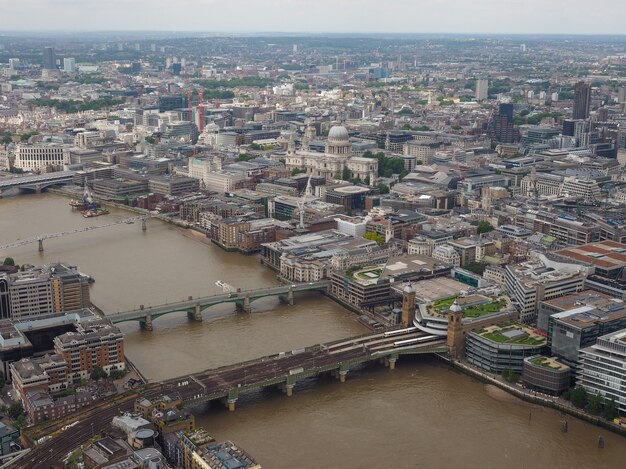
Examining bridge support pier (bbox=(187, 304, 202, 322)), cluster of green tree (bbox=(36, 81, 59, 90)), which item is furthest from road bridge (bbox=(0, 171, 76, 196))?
cluster of green tree (bbox=(36, 81, 59, 90))


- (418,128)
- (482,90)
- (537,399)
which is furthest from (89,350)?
(482,90)

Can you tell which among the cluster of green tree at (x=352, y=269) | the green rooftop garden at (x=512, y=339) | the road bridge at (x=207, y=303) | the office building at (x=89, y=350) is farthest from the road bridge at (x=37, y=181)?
the green rooftop garden at (x=512, y=339)

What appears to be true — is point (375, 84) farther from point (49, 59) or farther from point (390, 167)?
point (390, 167)

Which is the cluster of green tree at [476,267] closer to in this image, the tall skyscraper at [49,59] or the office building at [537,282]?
the office building at [537,282]

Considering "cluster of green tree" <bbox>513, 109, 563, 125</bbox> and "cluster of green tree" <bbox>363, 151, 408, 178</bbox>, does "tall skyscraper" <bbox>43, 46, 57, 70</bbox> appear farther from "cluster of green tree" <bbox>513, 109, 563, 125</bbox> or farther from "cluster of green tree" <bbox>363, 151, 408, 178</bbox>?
"cluster of green tree" <bbox>363, 151, 408, 178</bbox>

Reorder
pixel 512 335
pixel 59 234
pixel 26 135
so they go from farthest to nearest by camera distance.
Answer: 1. pixel 26 135
2. pixel 59 234
3. pixel 512 335

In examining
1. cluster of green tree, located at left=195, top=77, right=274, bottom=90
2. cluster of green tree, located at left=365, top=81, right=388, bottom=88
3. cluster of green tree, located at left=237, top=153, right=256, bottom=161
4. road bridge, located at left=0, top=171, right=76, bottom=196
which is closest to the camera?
road bridge, located at left=0, top=171, right=76, bottom=196

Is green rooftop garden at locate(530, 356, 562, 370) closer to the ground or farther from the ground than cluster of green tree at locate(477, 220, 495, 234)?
farther from the ground
